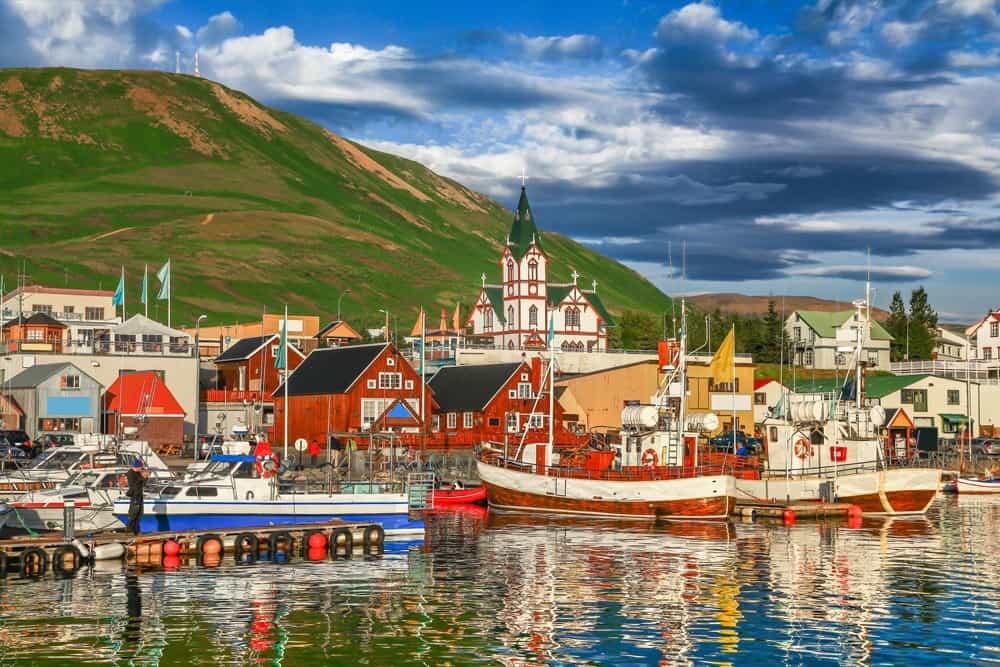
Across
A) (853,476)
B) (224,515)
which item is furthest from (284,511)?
(853,476)

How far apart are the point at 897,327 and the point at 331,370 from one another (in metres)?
97.6

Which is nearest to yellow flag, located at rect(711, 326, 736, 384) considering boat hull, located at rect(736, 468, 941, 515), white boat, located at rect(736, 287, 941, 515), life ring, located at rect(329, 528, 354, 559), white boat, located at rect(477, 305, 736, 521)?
white boat, located at rect(477, 305, 736, 521)

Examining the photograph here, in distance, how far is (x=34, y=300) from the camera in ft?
491

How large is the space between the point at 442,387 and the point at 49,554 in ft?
213

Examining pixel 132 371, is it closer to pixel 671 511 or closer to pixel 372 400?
pixel 372 400

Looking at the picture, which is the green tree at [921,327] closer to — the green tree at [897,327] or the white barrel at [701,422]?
the green tree at [897,327]

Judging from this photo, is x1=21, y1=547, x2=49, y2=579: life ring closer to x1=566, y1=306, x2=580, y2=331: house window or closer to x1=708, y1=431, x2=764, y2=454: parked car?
x1=708, y1=431, x2=764, y2=454: parked car

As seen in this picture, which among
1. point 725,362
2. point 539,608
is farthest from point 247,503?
point 725,362

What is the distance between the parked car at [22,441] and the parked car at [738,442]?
4498 centimetres

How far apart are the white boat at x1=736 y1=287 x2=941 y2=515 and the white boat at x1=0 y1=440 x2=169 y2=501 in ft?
102

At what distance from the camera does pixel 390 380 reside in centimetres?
9562

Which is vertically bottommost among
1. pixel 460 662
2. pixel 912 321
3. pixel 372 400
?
pixel 460 662

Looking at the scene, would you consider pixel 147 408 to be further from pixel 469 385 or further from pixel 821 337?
pixel 821 337

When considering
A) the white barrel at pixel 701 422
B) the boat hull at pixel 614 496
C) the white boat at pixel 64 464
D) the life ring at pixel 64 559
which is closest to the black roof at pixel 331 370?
the boat hull at pixel 614 496
